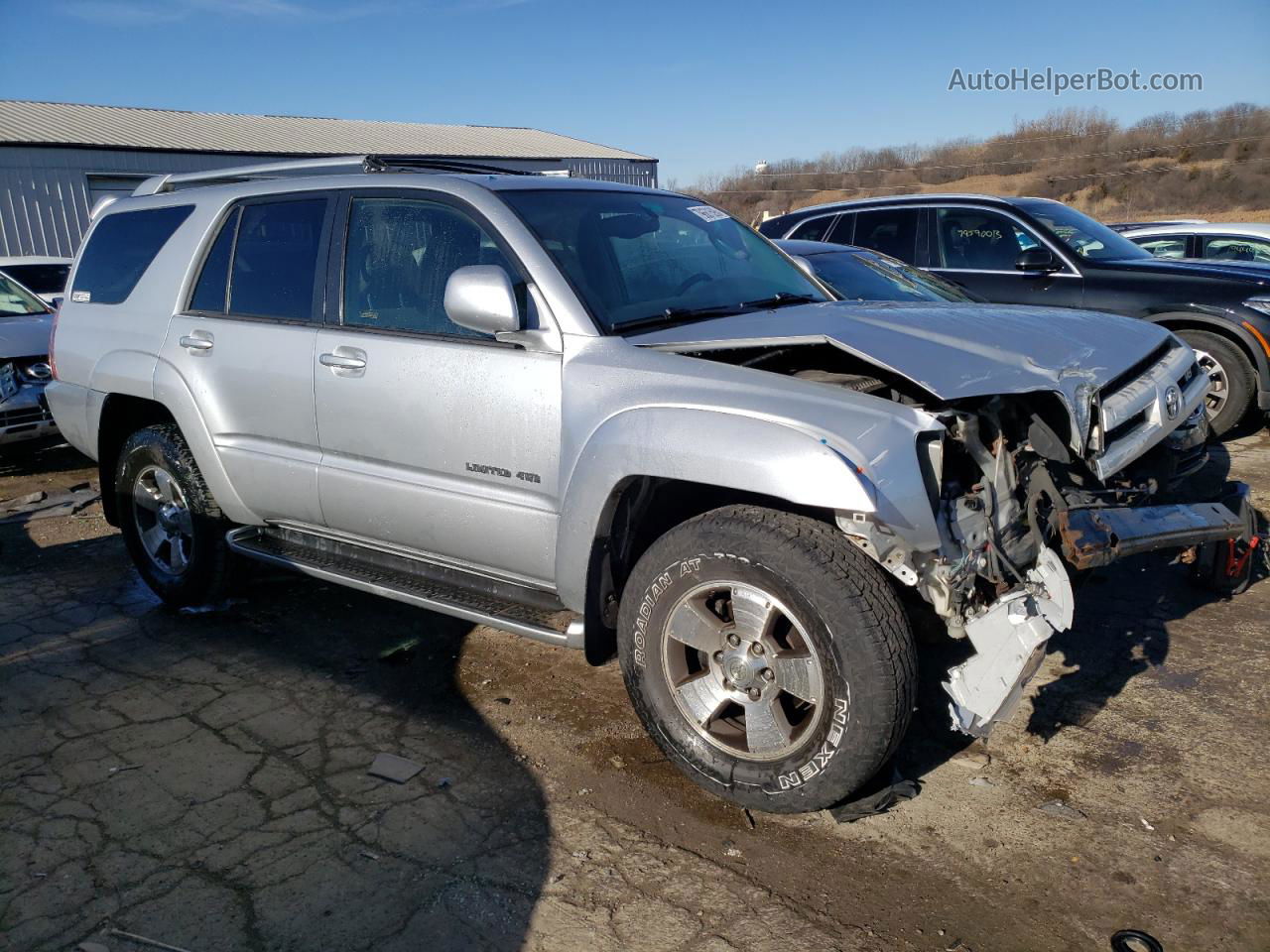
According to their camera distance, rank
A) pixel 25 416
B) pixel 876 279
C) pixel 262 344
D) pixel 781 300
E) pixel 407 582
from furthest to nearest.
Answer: pixel 25 416
pixel 876 279
pixel 262 344
pixel 781 300
pixel 407 582

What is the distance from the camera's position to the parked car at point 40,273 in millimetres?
11500

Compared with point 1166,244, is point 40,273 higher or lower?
lower

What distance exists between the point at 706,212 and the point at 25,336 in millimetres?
6394

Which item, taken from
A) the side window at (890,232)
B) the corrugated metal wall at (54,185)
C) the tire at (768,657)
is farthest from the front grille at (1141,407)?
the corrugated metal wall at (54,185)

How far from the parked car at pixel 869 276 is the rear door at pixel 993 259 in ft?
3.48

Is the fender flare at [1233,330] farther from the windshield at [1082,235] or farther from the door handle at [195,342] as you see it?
the door handle at [195,342]

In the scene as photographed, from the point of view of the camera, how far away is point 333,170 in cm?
454

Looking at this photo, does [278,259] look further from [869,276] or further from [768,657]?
[869,276]

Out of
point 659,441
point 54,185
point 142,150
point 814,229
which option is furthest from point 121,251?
point 142,150

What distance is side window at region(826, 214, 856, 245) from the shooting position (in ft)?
29.1

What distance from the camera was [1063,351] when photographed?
336 centimetres

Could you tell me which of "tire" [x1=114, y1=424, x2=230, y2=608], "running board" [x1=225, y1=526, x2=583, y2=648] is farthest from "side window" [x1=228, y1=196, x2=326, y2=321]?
"running board" [x1=225, y1=526, x2=583, y2=648]

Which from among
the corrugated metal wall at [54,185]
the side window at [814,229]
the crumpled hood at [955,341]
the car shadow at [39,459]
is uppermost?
the corrugated metal wall at [54,185]

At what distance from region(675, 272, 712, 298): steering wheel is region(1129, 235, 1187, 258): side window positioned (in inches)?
341
